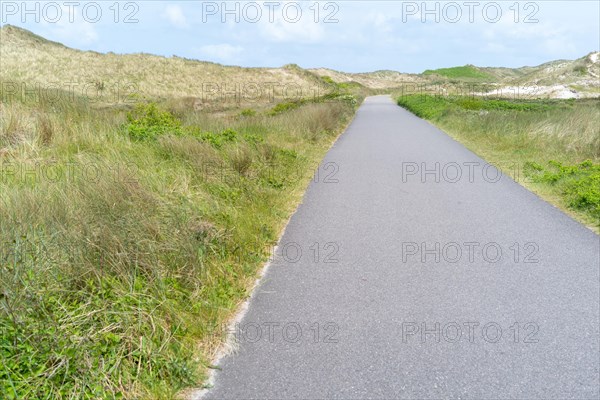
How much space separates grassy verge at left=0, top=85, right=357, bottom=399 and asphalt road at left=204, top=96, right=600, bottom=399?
14.4 inches

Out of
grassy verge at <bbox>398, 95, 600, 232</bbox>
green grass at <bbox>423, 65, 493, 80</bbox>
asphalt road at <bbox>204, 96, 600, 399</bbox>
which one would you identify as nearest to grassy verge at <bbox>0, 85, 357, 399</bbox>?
asphalt road at <bbox>204, 96, 600, 399</bbox>

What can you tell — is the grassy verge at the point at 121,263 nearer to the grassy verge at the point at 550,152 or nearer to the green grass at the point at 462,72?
the grassy verge at the point at 550,152

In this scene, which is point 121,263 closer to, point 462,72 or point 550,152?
point 550,152

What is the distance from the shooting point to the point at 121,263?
3047 mm

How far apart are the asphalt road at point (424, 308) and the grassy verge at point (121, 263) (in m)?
0.37

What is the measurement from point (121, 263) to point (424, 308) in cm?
262

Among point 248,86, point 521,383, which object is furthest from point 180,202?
point 248,86

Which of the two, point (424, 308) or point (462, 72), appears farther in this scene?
point (462, 72)

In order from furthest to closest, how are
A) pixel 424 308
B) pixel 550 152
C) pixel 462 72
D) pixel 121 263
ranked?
pixel 462 72 < pixel 550 152 < pixel 424 308 < pixel 121 263

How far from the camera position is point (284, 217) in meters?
5.88

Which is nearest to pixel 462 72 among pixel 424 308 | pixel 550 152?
pixel 550 152

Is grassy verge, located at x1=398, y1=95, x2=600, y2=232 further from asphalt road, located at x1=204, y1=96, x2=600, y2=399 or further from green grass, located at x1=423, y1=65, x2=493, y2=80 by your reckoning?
green grass, located at x1=423, y1=65, x2=493, y2=80

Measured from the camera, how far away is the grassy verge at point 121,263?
2.27 meters

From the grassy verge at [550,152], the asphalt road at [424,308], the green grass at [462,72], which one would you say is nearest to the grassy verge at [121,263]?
the asphalt road at [424,308]
